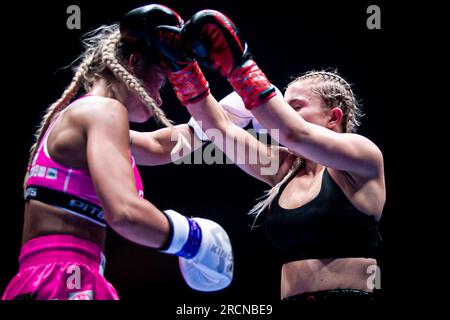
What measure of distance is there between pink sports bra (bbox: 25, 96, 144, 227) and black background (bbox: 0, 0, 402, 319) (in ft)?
5.70

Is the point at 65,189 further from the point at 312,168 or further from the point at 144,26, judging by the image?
the point at 312,168

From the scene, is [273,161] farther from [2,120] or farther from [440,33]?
[2,120]

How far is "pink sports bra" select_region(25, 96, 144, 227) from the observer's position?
1.20m

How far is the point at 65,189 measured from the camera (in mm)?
1196

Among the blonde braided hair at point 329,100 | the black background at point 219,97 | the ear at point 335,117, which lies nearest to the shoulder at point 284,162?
the blonde braided hair at point 329,100

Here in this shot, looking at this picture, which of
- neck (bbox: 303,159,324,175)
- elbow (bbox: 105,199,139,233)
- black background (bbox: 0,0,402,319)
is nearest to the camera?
elbow (bbox: 105,199,139,233)

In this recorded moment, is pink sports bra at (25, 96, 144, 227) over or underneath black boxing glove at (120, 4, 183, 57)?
underneath

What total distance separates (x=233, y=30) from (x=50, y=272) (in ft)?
2.87

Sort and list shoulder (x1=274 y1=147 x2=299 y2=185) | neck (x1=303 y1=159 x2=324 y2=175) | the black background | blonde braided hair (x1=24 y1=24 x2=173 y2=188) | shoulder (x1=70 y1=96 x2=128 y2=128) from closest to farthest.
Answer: shoulder (x1=70 y1=96 x2=128 y2=128), blonde braided hair (x1=24 y1=24 x2=173 y2=188), neck (x1=303 y1=159 x2=324 y2=175), shoulder (x1=274 y1=147 x2=299 y2=185), the black background

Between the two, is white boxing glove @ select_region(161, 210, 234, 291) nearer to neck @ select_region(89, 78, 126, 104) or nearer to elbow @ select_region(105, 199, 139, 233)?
elbow @ select_region(105, 199, 139, 233)

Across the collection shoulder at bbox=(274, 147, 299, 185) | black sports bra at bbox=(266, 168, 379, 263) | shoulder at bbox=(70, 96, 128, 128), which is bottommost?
black sports bra at bbox=(266, 168, 379, 263)

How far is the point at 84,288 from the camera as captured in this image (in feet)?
3.69

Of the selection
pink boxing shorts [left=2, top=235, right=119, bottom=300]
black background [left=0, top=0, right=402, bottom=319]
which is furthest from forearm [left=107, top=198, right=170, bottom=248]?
black background [left=0, top=0, right=402, bottom=319]
